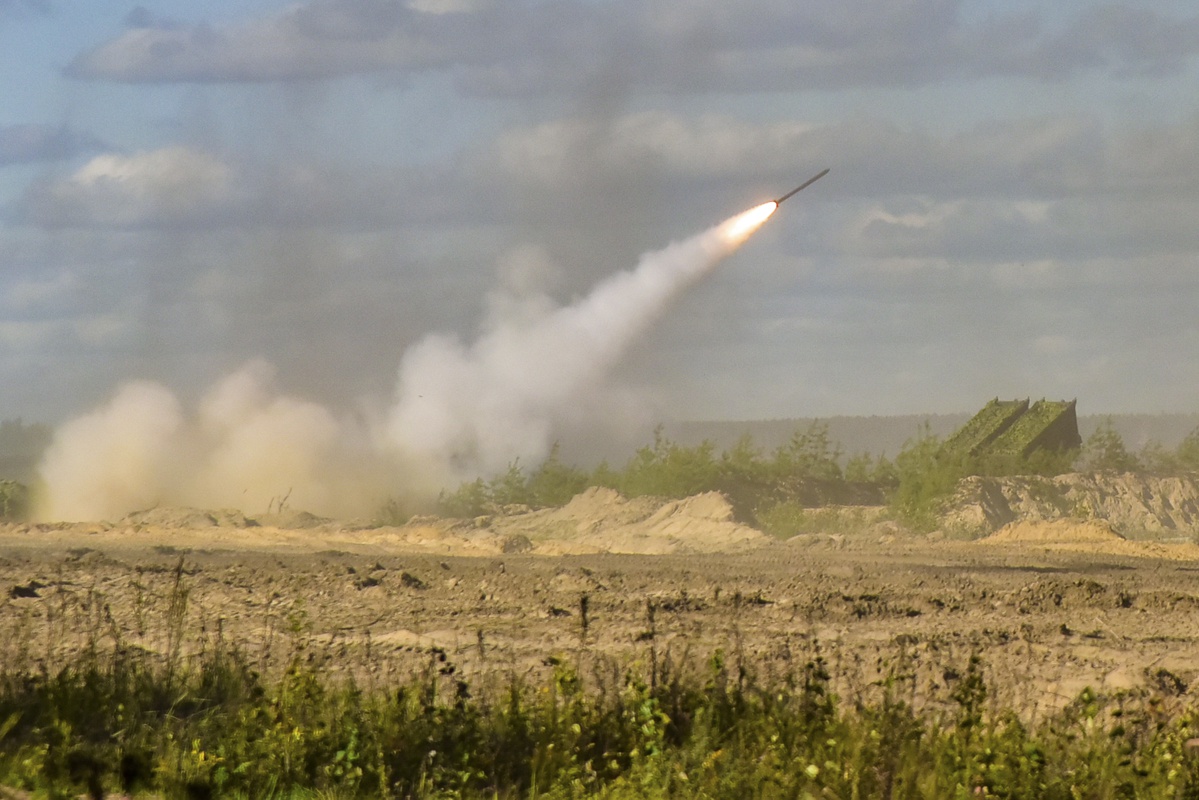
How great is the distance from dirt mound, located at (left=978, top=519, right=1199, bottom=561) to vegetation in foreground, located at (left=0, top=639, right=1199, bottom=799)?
12.8 m

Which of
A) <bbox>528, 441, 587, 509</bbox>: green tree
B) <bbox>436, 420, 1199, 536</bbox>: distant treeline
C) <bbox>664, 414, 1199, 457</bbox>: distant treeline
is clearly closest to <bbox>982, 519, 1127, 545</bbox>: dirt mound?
<bbox>436, 420, 1199, 536</bbox>: distant treeline

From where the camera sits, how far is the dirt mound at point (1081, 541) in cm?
2227

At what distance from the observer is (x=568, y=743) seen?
8.76m

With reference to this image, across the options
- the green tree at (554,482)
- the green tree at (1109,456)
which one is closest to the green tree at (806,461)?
the green tree at (554,482)

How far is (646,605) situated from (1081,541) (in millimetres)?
11054

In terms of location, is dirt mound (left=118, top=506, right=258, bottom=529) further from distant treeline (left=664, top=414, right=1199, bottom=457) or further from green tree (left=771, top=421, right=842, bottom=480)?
distant treeline (left=664, top=414, right=1199, bottom=457)

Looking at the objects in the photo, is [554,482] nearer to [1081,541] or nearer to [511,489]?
[511,489]

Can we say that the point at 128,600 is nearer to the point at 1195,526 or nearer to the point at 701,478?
the point at 701,478

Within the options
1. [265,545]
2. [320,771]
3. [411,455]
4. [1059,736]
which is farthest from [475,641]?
[411,455]

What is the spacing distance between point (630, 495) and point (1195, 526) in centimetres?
996

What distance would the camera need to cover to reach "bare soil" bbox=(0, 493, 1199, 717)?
37.1 ft

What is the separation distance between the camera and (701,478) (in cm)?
2828

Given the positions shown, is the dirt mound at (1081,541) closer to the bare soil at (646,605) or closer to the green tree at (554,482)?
the bare soil at (646,605)

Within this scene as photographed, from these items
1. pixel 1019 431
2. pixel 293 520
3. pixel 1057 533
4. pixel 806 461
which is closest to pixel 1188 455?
pixel 1019 431
